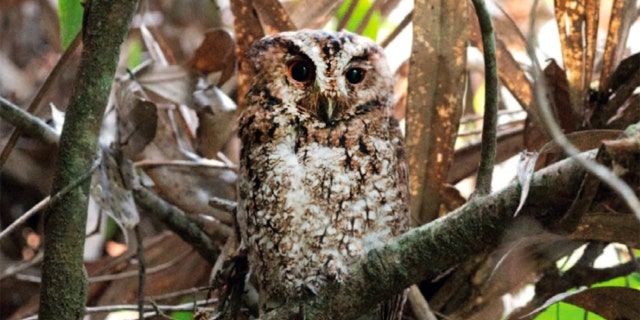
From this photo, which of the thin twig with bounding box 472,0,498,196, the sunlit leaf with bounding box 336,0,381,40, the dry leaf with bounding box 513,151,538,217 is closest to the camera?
the dry leaf with bounding box 513,151,538,217

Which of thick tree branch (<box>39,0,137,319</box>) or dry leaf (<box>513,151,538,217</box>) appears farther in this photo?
thick tree branch (<box>39,0,137,319</box>)

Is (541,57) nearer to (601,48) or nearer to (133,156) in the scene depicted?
(601,48)

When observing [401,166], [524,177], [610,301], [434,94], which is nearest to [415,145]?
[434,94]

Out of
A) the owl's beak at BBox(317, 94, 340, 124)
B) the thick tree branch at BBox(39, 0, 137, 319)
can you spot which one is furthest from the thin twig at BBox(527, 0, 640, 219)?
the owl's beak at BBox(317, 94, 340, 124)

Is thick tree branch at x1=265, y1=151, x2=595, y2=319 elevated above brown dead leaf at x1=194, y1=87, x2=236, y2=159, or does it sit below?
below

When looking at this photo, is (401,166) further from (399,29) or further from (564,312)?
(399,29)

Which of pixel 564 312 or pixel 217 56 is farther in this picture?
pixel 217 56

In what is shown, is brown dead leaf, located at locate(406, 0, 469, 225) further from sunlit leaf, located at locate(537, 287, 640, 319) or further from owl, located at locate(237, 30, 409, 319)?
sunlit leaf, located at locate(537, 287, 640, 319)

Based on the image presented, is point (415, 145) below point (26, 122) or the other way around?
below
